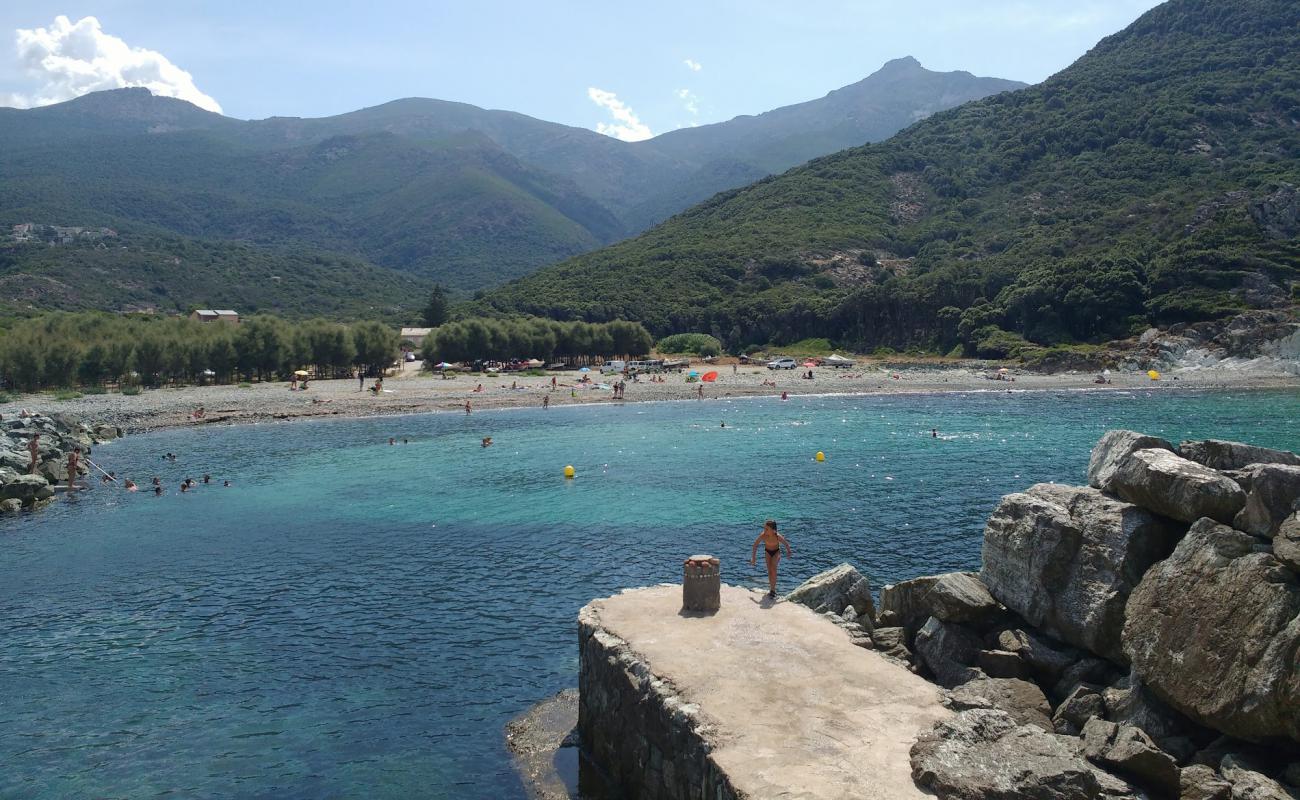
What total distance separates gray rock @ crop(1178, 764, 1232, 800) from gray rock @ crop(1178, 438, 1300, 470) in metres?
4.71

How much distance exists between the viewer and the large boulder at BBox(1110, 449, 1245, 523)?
1091 cm

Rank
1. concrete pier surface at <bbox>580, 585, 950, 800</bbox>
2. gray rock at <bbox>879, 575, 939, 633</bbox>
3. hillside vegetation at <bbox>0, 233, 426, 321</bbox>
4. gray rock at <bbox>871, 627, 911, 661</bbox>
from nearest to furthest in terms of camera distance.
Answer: concrete pier surface at <bbox>580, 585, 950, 800</bbox>, gray rock at <bbox>871, 627, 911, 661</bbox>, gray rock at <bbox>879, 575, 939, 633</bbox>, hillside vegetation at <bbox>0, 233, 426, 321</bbox>

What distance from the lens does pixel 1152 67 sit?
161 m

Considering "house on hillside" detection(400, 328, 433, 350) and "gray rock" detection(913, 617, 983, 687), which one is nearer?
"gray rock" detection(913, 617, 983, 687)

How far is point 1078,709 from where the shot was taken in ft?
36.8

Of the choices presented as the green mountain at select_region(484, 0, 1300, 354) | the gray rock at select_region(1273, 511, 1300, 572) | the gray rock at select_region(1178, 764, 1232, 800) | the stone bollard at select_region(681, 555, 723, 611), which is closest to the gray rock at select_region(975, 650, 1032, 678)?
the gray rock at select_region(1178, 764, 1232, 800)

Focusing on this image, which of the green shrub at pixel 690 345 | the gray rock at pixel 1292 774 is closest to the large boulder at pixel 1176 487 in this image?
the gray rock at pixel 1292 774

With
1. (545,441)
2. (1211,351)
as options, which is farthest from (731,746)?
(1211,351)

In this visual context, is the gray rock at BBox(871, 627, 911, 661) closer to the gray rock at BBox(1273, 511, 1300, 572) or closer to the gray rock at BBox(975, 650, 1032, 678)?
the gray rock at BBox(975, 650, 1032, 678)

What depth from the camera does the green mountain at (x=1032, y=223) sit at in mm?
97562

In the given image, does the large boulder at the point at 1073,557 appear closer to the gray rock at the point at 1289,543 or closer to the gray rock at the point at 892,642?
the gray rock at the point at 892,642

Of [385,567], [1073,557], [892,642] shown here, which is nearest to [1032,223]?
[385,567]

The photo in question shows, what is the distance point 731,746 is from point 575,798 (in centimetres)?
413

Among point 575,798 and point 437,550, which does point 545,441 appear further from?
point 575,798
